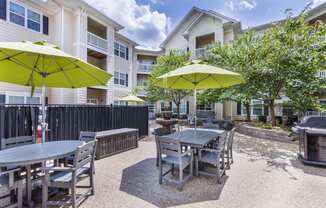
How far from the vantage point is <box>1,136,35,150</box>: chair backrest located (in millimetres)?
3286

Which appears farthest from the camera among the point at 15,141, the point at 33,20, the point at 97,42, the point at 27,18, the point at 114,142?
the point at 97,42

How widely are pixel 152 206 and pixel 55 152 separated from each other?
6.57 feet

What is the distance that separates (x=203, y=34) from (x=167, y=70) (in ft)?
21.4

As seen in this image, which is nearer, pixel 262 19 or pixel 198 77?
pixel 198 77

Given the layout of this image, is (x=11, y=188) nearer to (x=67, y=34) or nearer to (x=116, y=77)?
(x=67, y=34)

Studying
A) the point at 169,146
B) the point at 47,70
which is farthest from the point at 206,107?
the point at 47,70

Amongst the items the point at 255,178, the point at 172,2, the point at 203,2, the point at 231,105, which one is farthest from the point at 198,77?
the point at 203,2

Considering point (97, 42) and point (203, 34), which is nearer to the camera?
point (97, 42)

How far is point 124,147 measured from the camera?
22.4 feet

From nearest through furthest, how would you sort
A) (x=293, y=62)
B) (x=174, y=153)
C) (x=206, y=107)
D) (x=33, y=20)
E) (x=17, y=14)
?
1. (x=174, y=153)
2. (x=293, y=62)
3. (x=17, y=14)
4. (x=33, y=20)
5. (x=206, y=107)

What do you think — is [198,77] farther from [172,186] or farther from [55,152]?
[55,152]

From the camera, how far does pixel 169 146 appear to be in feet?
12.5

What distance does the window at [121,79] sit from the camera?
17816 mm

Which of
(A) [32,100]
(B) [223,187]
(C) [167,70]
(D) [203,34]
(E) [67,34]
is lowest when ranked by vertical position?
(B) [223,187]
